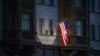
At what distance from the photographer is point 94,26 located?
67312 mm

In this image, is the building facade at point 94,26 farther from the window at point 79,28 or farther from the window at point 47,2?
the window at point 47,2

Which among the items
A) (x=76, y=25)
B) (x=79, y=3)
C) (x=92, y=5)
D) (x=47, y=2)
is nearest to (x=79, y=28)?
(x=76, y=25)

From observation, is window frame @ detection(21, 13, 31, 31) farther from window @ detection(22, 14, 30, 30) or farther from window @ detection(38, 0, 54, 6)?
window @ detection(38, 0, 54, 6)

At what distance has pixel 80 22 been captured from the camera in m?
63.0

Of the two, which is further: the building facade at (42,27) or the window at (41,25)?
the window at (41,25)

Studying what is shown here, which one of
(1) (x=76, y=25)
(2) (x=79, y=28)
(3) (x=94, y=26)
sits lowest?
(2) (x=79, y=28)

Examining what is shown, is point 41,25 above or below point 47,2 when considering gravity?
below

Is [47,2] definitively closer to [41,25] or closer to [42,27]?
[41,25]

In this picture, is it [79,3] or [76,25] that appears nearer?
[76,25]

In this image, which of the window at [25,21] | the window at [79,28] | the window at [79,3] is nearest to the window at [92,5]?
the window at [79,3]

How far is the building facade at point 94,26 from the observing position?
6669 cm

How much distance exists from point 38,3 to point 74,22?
4701 mm

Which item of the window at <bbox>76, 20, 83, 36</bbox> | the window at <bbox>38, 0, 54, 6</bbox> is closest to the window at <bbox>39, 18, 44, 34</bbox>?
the window at <bbox>38, 0, 54, 6</bbox>

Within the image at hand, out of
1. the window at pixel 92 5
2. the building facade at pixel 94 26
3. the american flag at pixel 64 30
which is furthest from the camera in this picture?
the window at pixel 92 5
